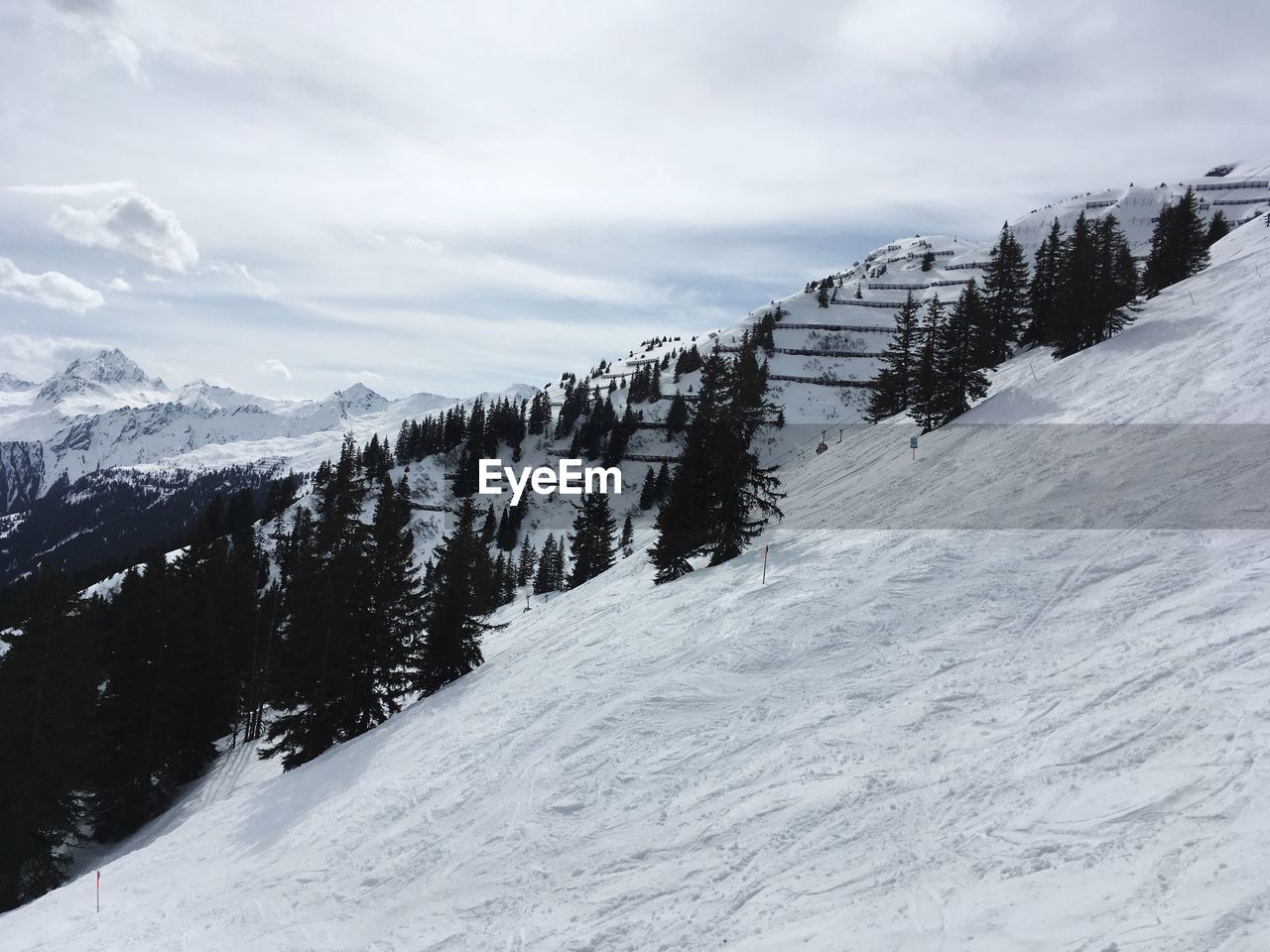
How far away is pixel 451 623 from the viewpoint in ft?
90.8

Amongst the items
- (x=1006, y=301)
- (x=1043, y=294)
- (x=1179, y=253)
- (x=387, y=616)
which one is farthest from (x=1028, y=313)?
(x=387, y=616)

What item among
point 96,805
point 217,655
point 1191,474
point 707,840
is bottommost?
point 96,805

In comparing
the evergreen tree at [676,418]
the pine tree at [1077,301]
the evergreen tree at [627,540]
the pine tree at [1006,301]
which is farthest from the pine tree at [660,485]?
the pine tree at [1077,301]

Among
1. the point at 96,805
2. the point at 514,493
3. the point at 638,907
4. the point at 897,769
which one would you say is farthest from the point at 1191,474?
the point at 514,493

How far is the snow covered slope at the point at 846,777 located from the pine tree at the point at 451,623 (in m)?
4.24

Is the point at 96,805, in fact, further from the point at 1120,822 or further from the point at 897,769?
the point at 1120,822

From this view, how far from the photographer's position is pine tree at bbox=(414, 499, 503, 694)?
27625 mm

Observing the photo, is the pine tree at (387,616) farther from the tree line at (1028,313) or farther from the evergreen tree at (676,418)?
the evergreen tree at (676,418)

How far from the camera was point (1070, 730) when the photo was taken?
1108 centimetres

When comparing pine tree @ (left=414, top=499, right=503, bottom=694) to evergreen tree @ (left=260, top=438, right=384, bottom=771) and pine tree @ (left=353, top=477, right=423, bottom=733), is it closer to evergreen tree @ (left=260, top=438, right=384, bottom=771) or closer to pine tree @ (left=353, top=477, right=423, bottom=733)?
pine tree @ (left=353, top=477, right=423, bottom=733)

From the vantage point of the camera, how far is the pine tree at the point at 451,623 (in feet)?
90.6

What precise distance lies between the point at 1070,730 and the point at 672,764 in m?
6.99

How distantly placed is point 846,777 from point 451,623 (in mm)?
19623

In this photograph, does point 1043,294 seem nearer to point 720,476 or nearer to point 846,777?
point 720,476
